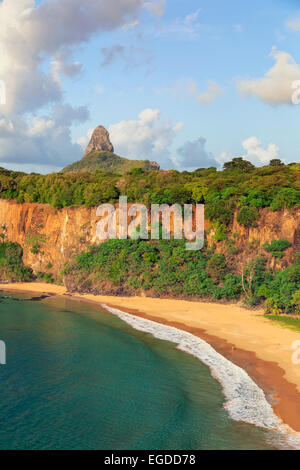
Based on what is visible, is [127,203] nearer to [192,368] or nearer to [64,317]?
[64,317]

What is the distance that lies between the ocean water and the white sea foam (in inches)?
16.0

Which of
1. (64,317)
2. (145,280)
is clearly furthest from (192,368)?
(145,280)

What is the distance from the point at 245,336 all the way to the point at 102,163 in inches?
3472

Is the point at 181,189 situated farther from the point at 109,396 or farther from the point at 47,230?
the point at 109,396

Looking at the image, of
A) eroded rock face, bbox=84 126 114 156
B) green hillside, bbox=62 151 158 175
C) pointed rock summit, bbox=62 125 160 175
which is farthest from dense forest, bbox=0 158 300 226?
eroded rock face, bbox=84 126 114 156

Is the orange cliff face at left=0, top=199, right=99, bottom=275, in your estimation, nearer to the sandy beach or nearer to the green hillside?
the sandy beach

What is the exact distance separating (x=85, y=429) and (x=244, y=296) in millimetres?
23033

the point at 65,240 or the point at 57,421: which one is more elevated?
the point at 65,240

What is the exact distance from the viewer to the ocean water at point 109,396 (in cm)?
1317

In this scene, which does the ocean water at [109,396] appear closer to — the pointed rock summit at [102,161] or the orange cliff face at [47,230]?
the orange cliff face at [47,230]

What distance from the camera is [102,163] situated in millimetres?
107500

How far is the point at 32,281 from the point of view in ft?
161

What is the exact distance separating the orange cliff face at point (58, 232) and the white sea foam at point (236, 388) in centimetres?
1334
